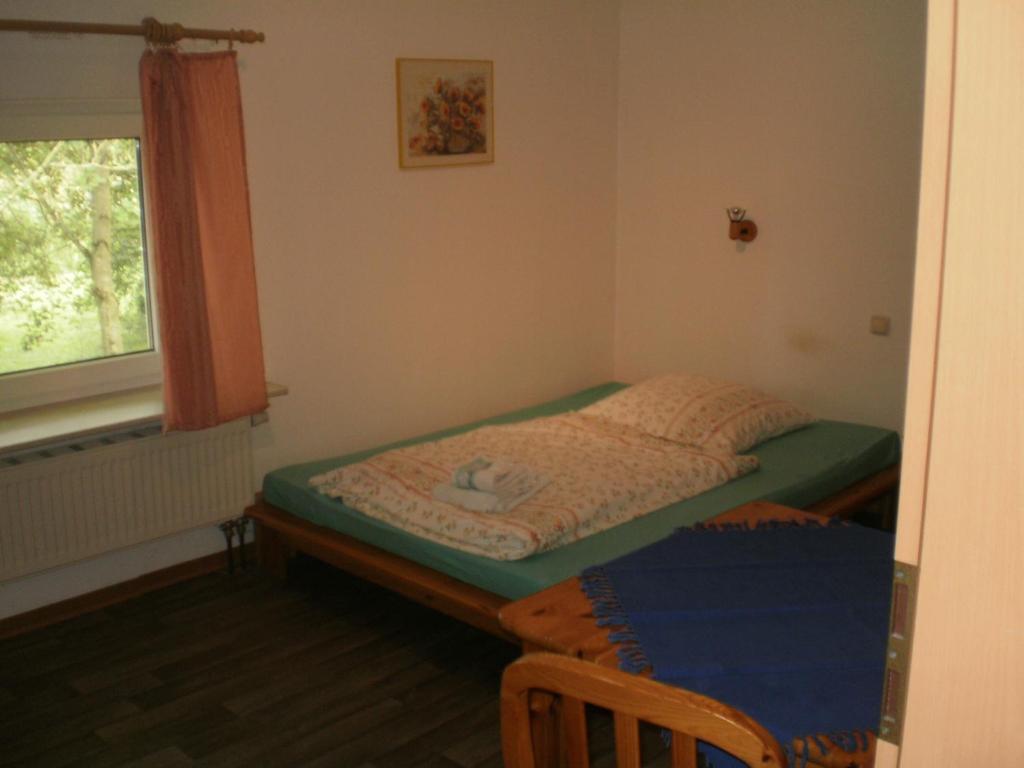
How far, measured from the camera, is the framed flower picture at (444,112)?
4.26m

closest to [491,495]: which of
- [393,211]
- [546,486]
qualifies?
[546,486]

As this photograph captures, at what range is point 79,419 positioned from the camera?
3.50 m

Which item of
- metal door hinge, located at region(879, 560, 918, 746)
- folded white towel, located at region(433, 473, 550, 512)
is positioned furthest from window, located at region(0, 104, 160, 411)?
metal door hinge, located at region(879, 560, 918, 746)

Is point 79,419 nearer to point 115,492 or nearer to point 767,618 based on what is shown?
point 115,492

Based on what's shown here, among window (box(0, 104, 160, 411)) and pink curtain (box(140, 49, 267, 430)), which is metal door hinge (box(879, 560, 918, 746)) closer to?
pink curtain (box(140, 49, 267, 430))

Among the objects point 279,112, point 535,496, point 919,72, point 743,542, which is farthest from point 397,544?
point 919,72

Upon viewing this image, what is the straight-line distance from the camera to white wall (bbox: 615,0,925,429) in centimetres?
430

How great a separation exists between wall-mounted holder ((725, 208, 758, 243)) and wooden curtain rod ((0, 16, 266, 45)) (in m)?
2.16

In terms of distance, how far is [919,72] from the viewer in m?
4.09

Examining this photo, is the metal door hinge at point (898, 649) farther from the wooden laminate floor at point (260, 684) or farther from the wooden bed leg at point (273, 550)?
the wooden bed leg at point (273, 550)

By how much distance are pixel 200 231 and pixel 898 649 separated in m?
3.06

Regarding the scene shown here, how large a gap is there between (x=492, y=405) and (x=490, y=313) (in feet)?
1.39

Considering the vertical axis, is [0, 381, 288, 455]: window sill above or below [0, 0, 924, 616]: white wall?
below

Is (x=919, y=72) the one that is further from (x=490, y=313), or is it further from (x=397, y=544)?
(x=397, y=544)
